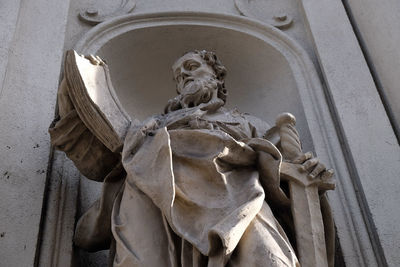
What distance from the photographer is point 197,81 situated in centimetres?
299

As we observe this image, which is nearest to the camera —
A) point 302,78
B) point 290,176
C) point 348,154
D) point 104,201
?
point 290,176

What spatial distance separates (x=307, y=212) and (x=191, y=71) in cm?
117

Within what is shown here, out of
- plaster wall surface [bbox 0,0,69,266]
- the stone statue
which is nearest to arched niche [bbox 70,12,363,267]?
plaster wall surface [bbox 0,0,69,266]

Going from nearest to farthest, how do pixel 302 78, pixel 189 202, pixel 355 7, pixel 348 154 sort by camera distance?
pixel 189 202, pixel 348 154, pixel 302 78, pixel 355 7

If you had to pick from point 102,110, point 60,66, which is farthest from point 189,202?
point 60,66

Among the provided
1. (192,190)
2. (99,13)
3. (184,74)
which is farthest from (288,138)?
(99,13)

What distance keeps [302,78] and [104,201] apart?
1602 mm

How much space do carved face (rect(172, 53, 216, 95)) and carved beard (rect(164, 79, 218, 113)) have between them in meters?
0.05

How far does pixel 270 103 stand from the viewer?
145 inches

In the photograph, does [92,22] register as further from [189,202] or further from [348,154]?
[189,202]

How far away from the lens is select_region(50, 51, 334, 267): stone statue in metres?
1.90

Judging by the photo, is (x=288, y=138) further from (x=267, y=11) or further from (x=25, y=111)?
(x=267, y=11)

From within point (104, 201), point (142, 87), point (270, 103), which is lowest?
point (104, 201)

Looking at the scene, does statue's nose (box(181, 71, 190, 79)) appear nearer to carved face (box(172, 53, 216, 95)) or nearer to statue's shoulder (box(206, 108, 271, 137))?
carved face (box(172, 53, 216, 95))
